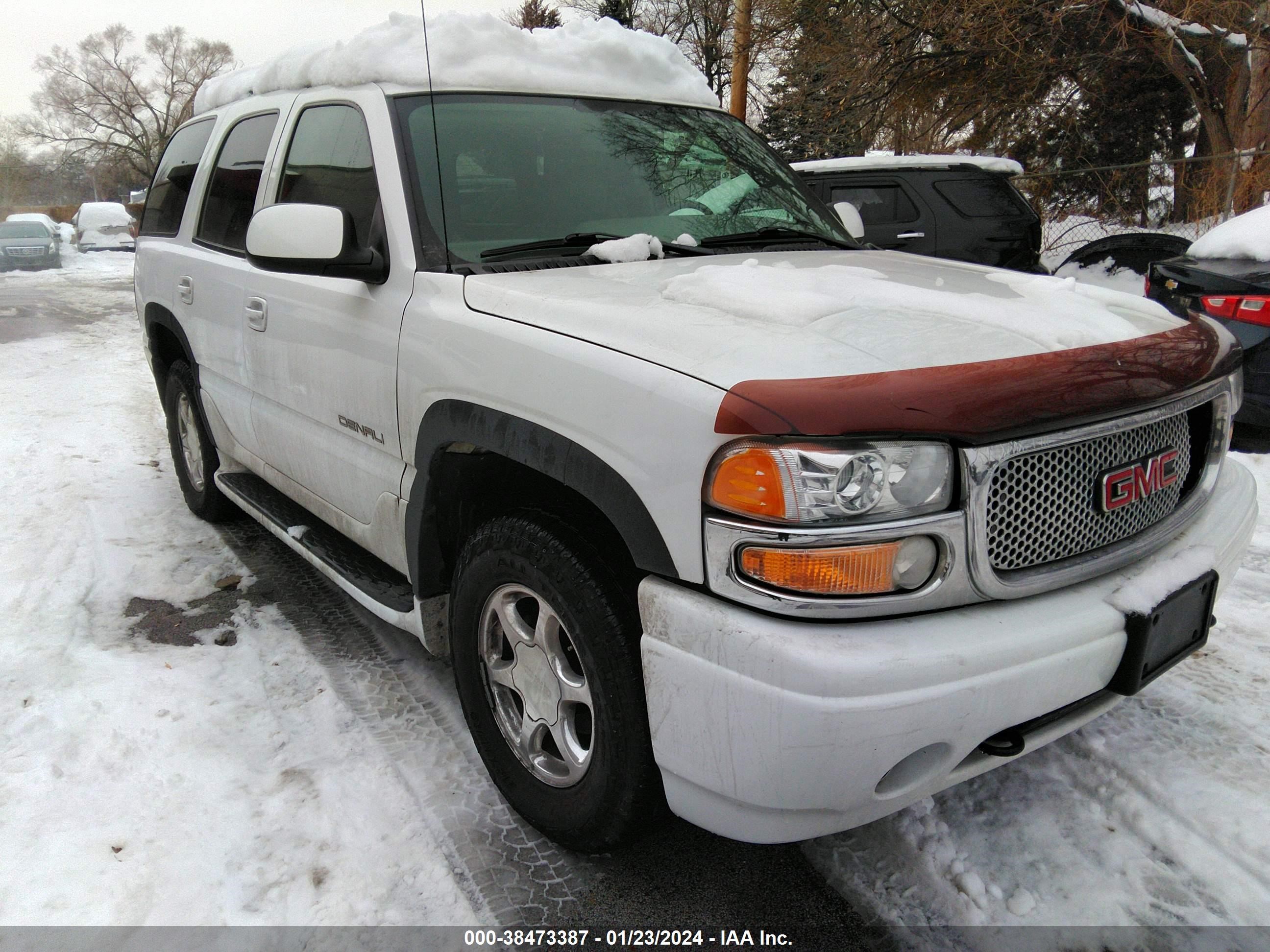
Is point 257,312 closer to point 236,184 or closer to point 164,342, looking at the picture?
point 236,184

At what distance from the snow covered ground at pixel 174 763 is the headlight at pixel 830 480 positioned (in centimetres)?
127

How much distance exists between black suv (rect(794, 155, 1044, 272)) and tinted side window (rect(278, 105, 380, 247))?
19.7 ft

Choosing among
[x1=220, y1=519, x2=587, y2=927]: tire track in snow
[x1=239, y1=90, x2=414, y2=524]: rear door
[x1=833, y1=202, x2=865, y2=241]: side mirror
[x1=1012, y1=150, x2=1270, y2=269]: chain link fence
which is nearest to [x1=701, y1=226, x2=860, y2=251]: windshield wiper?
[x1=833, y1=202, x2=865, y2=241]: side mirror

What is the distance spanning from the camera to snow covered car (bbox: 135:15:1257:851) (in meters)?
1.64

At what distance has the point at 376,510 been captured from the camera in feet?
9.28

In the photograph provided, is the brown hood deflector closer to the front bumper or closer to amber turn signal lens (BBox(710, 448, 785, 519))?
amber turn signal lens (BBox(710, 448, 785, 519))

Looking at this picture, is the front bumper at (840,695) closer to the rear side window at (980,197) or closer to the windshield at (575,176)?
the windshield at (575,176)

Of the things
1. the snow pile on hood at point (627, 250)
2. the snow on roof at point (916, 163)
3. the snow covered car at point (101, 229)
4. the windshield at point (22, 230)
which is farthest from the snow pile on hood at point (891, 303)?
the snow covered car at point (101, 229)

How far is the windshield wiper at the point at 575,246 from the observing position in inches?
103

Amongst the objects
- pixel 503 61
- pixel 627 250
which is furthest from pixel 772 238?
pixel 503 61

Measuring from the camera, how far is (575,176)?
286 cm

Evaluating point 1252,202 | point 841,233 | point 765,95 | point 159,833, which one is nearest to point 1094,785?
point 841,233

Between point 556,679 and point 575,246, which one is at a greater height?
point 575,246

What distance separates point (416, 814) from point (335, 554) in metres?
1.06
